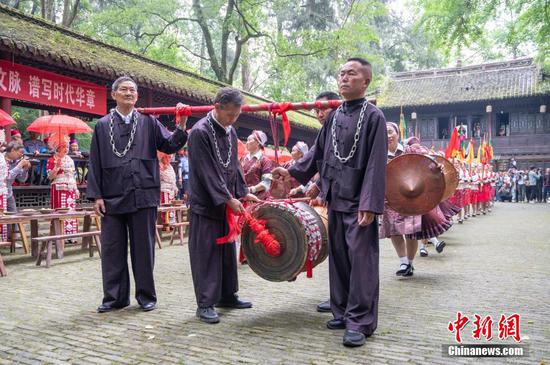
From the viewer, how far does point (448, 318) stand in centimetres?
396

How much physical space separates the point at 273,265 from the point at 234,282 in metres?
0.56

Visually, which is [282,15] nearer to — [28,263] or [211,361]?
[28,263]

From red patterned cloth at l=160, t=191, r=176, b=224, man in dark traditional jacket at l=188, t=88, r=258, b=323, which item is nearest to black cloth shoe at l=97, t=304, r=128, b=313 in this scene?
man in dark traditional jacket at l=188, t=88, r=258, b=323

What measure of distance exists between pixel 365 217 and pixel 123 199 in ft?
6.81

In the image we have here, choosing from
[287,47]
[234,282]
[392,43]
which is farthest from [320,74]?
[234,282]

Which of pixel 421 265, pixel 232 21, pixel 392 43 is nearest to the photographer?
pixel 421 265

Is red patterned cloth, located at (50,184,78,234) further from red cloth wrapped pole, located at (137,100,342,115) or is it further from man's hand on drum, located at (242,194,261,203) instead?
man's hand on drum, located at (242,194,261,203)

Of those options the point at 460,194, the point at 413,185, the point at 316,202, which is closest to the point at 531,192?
the point at 460,194

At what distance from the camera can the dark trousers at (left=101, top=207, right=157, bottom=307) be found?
14.2 ft

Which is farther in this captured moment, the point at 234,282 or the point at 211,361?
the point at 234,282

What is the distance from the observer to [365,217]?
3.43 m

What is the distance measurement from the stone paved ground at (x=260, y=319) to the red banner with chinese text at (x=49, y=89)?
3.50 metres

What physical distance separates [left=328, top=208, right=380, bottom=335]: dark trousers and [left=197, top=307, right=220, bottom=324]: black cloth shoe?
3.05ft

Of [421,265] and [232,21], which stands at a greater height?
[232,21]
